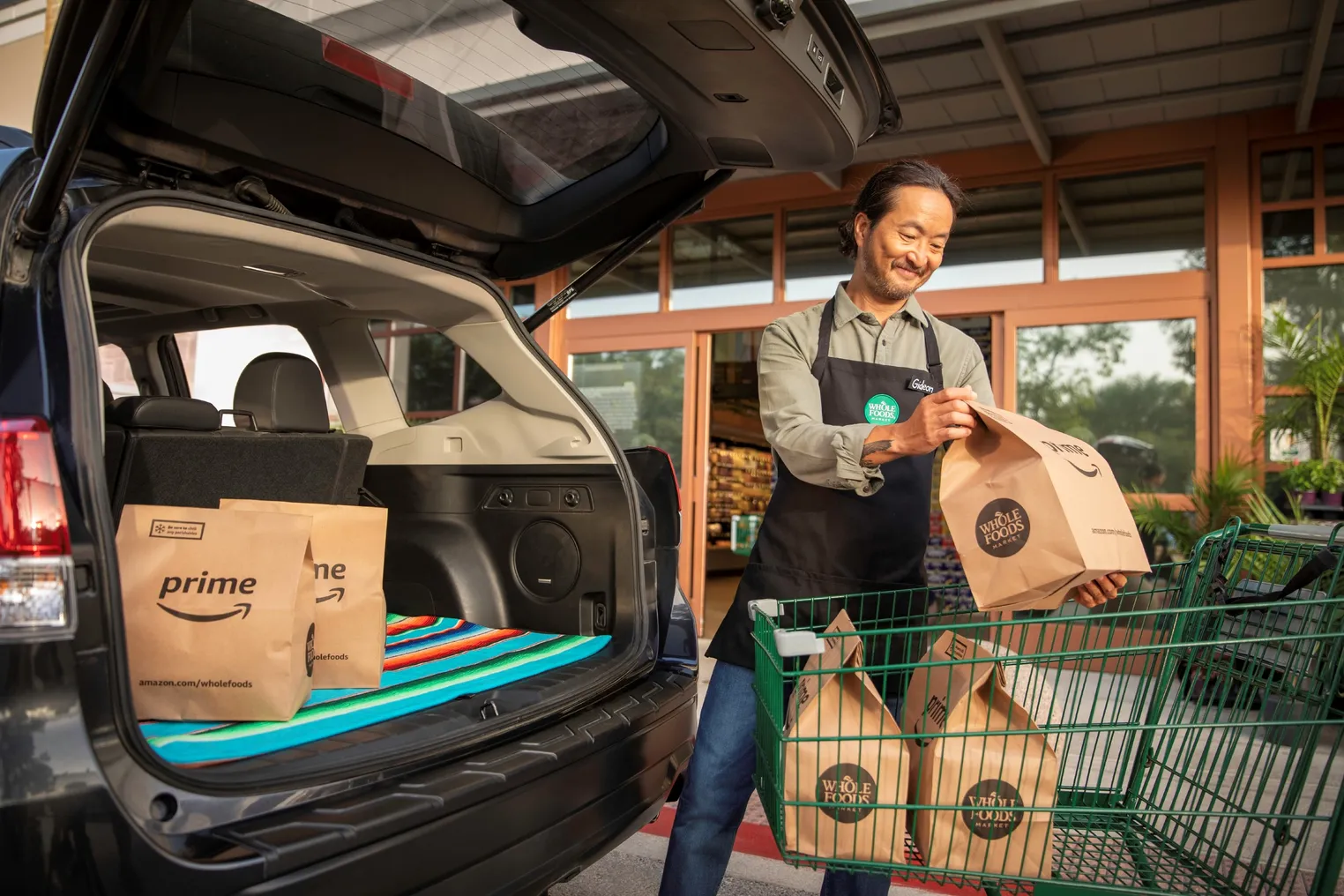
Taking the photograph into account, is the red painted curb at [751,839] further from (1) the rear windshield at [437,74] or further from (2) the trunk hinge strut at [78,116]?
(2) the trunk hinge strut at [78,116]

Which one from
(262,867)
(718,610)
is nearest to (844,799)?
(262,867)

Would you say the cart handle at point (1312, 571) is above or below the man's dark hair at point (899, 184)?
below

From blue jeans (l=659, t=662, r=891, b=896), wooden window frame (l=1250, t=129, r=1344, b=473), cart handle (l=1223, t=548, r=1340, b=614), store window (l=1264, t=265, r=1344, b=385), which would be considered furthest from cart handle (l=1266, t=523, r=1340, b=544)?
store window (l=1264, t=265, r=1344, b=385)

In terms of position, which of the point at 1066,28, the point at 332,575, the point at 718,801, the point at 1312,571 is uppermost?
the point at 1066,28

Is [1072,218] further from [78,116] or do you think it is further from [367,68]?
[78,116]

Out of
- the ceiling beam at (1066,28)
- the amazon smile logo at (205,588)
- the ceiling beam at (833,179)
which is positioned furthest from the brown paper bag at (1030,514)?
the ceiling beam at (833,179)

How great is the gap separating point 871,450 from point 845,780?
0.58 metres

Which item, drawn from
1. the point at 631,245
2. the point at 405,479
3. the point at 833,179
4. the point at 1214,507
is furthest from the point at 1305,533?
the point at 833,179

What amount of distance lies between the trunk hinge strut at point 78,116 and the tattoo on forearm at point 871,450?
1309 millimetres

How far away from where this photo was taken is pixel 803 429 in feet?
6.28

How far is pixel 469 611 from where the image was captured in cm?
284

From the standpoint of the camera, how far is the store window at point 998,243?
6.68 meters

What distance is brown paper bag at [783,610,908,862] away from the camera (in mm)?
1476

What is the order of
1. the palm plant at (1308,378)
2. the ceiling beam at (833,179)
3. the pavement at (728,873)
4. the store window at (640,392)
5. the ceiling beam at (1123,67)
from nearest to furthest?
the pavement at (728,873)
the ceiling beam at (1123,67)
the palm plant at (1308,378)
the ceiling beam at (833,179)
the store window at (640,392)
